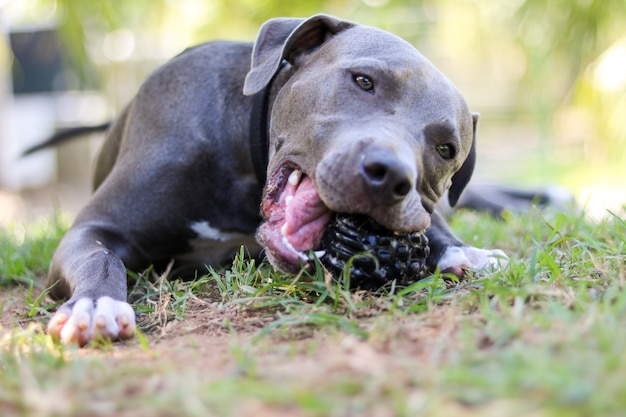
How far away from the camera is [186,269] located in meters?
3.41

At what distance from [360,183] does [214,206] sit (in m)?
1.13

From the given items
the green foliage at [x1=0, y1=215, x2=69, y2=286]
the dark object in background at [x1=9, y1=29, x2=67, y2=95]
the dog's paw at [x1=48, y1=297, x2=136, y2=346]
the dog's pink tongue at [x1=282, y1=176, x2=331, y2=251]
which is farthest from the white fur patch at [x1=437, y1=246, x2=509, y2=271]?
the dark object in background at [x1=9, y1=29, x2=67, y2=95]

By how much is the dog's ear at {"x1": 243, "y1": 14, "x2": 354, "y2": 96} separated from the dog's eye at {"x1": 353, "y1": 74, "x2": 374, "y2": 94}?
0.39 m

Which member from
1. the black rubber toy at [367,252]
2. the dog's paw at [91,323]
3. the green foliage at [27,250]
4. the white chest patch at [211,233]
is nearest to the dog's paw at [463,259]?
the black rubber toy at [367,252]

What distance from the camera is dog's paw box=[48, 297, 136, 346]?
2215 mm

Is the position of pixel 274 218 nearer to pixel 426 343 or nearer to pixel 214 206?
pixel 214 206

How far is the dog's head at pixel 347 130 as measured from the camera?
2348 mm

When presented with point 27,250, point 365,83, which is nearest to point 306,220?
point 365,83

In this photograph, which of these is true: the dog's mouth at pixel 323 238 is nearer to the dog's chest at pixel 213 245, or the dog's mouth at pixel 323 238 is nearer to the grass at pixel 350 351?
the grass at pixel 350 351

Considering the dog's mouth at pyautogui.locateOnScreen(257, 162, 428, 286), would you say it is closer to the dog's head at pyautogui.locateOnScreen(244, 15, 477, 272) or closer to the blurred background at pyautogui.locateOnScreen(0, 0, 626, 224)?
the dog's head at pyautogui.locateOnScreen(244, 15, 477, 272)

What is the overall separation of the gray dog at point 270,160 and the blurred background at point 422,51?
13.0 ft

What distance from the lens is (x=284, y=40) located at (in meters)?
3.10

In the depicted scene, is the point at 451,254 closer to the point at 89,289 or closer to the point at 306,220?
the point at 306,220

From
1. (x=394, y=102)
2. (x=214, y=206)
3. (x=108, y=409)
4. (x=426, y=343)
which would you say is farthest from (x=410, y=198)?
(x=108, y=409)
